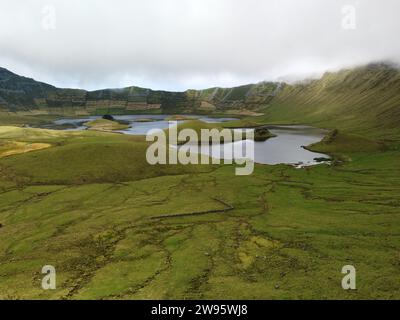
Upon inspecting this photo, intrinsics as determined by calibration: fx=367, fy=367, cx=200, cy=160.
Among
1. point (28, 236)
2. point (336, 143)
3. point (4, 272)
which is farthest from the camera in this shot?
point (336, 143)

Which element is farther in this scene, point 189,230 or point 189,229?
point 189,229

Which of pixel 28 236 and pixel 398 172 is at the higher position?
pixel 398 172

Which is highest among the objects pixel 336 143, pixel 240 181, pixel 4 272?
pixel 336 143

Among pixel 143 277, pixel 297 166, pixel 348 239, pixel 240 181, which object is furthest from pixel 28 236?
pixel 297 166

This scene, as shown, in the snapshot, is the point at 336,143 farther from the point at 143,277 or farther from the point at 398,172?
the point at 143,277

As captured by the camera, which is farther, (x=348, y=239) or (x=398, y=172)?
(x=398, y=172)
